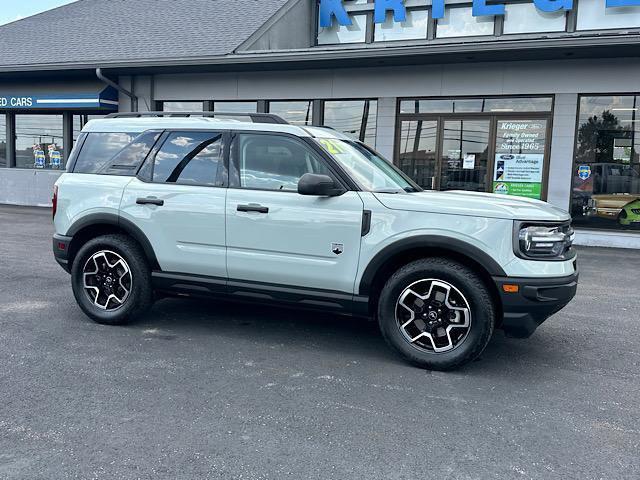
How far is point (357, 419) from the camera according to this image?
3.44 meters

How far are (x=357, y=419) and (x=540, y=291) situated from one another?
1589 mm

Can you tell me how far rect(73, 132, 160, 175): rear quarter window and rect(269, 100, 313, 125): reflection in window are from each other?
8.29 meters

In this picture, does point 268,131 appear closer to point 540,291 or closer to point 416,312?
point 416,312

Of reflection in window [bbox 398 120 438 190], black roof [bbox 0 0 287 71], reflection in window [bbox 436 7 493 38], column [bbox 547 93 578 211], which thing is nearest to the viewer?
column [bbox 547 93 578 211]

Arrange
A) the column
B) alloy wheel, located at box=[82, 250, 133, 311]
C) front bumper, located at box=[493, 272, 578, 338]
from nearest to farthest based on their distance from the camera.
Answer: front bumper, located at box=[493, 272, 578, 338], alloy wheel, located at box=[82, 250, 133, 311], the column

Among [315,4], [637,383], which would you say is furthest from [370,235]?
[315,4]

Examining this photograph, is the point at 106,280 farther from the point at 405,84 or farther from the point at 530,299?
the point at 405,84

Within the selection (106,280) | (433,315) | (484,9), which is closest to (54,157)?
(484,9)

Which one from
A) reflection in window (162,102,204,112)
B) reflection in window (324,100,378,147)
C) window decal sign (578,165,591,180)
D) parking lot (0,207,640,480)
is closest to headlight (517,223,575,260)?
parking lot (0,207,640,480)

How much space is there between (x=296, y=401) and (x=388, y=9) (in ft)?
42.6

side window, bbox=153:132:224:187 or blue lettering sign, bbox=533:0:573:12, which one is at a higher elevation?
blue lettering sign, bbox=533:0:573:12

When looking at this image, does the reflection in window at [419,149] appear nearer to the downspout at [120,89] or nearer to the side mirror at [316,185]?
the downspout at [120,89]

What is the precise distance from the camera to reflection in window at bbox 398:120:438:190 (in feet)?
40.5

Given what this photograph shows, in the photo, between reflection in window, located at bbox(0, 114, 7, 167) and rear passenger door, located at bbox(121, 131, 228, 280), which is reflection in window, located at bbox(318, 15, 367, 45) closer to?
reflection in window, located at bbox(0, 114, 7, 167)
